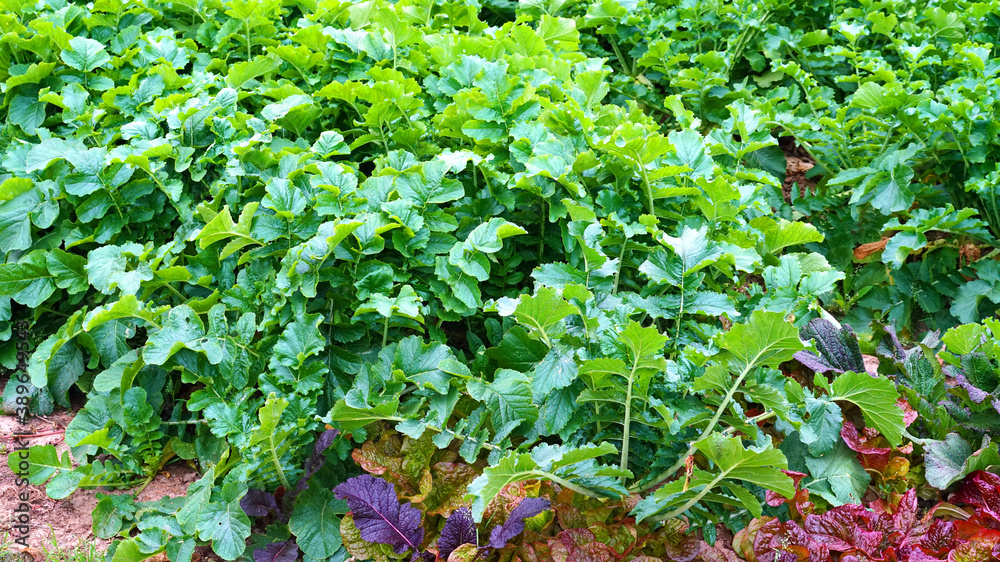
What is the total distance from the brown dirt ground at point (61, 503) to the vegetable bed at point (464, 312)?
0.04 meters

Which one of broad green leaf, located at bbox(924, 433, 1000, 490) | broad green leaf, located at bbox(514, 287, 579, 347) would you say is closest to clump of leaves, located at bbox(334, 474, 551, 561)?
broad green leaf, located at bbox(514, 287, 579, 347)

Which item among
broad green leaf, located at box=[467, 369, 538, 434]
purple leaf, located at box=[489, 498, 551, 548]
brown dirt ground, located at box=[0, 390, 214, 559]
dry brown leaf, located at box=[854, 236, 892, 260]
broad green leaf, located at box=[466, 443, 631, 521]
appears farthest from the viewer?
dry brown leaf, located at box=[854, 236, 892, 260]

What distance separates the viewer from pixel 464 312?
2393 mm

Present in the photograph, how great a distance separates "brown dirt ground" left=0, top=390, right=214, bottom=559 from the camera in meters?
2.39

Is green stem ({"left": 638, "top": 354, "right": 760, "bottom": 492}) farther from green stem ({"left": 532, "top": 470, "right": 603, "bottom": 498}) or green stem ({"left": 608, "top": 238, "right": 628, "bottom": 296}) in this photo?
green stem ({"left": 608, "top": 238, "right": 628, "bottom": 296})

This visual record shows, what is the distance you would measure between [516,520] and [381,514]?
0.36m

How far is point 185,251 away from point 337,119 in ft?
2.61

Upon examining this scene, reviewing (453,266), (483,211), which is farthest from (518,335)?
(483,211)

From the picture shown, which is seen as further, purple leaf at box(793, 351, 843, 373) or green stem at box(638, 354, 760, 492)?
purple leaf at box(793, 351, 843, 373)

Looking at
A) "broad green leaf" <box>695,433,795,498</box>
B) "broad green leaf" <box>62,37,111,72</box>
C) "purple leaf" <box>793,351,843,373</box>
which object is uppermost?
"broad green leaf" <box>62,37,111,72</box>

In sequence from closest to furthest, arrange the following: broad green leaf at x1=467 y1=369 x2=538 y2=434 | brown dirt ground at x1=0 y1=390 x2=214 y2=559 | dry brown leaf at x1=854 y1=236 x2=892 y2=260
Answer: broad green leaf at x1=467 y1=369 x2=538 y2=434, brown dirt ground at x1=0 y1=390 x2=214 y2=559, dry brown leaf at x1=854 y1=236 x2=892 y2=260

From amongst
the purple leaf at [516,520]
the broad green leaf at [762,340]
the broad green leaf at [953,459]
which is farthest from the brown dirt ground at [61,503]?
the broad green leaf at [953,459]

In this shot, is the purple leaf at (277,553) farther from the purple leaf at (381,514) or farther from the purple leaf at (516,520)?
the purple leaf at (516,520)

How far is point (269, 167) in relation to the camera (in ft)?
8.82
